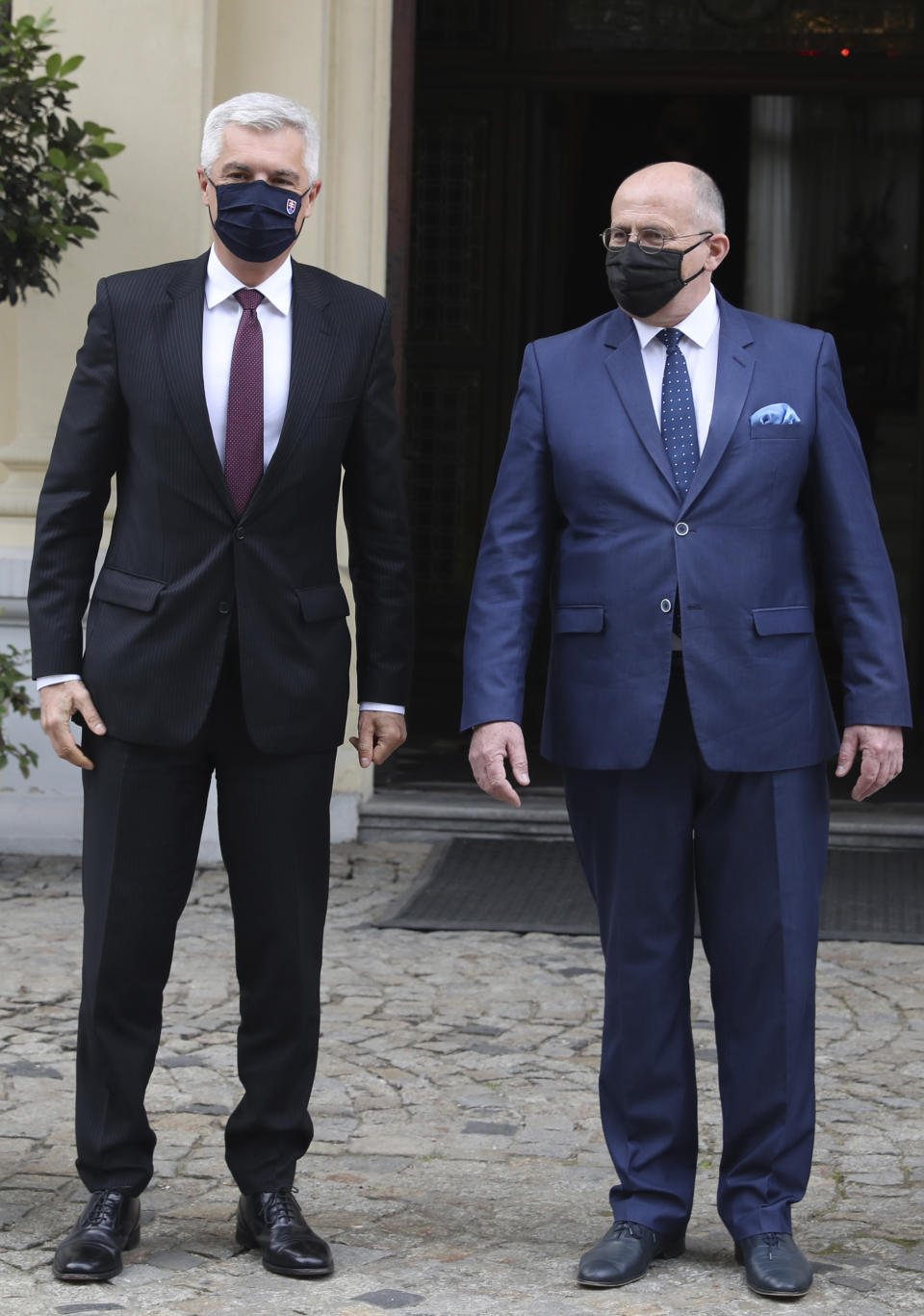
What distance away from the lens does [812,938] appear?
346 cm

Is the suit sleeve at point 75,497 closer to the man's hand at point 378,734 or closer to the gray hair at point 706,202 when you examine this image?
the man's hand at point 378,734

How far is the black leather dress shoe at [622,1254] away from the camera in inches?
132

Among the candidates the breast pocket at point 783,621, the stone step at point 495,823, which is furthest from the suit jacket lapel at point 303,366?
the stone step at point 495,823

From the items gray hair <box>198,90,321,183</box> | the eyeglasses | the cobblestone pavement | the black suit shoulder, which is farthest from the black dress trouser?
the eyeglasses

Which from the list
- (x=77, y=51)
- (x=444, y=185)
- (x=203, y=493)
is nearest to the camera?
(x=203, y=493)

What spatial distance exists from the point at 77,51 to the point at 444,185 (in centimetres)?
440

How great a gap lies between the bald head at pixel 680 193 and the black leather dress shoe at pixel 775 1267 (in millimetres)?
1756

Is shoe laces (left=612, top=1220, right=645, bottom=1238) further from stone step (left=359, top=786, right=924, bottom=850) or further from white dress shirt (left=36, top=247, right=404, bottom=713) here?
stone step (left=359, top=786, right=924, bottom=850)

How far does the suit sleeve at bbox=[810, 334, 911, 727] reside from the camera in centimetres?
338

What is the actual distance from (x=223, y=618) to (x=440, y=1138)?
1384 millimetres

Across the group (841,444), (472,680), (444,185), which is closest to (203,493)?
(472,680)

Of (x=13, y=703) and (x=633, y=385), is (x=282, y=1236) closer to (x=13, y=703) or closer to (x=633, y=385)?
(x=633, y=385)

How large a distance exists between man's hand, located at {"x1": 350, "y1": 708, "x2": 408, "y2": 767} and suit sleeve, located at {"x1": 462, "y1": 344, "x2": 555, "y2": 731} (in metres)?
0.16

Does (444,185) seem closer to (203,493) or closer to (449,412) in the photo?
(449,412)
